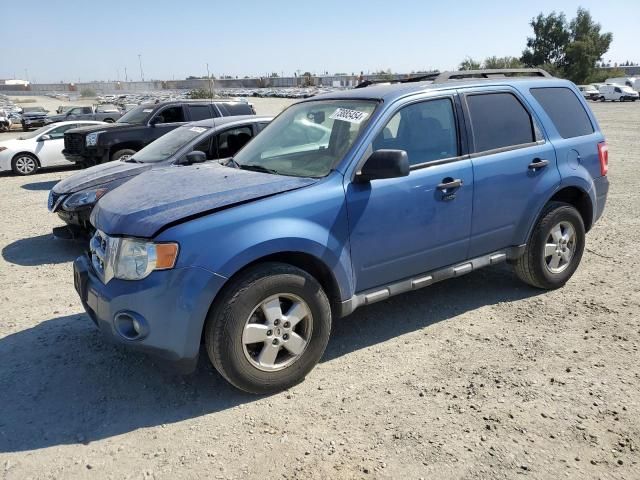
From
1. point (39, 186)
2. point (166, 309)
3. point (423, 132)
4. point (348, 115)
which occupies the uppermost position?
point (348, 115)

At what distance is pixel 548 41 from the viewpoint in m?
79.6

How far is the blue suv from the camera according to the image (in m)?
3.08

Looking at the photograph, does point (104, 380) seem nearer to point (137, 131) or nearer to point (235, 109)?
point (137, 131)

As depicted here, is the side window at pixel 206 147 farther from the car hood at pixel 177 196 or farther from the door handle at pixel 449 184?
the door handle at pixel 449 184

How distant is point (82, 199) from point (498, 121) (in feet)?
16.2

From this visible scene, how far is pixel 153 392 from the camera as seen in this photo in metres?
3.48

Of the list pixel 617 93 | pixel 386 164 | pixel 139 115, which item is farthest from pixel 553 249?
pixel 617 93

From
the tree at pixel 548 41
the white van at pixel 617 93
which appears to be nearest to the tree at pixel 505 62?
the tree at pixel 548 41

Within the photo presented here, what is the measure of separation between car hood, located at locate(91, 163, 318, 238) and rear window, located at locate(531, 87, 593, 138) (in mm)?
2539

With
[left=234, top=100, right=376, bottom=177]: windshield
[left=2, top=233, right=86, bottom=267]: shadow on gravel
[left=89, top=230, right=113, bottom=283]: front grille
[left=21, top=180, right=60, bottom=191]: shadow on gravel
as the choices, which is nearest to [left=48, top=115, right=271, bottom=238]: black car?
[left=2, top=233, right=86, bottom=267]: shadow on gravel

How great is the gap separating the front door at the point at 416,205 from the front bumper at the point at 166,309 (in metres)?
1.10

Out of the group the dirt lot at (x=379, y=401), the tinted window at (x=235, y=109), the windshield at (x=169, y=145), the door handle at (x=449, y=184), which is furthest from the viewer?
the tinted window at (x=235, y=109)

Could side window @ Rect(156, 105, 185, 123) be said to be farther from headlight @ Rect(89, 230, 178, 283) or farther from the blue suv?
headlight @ Rect(89, 230, 178, 283)

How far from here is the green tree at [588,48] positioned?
76562mm
